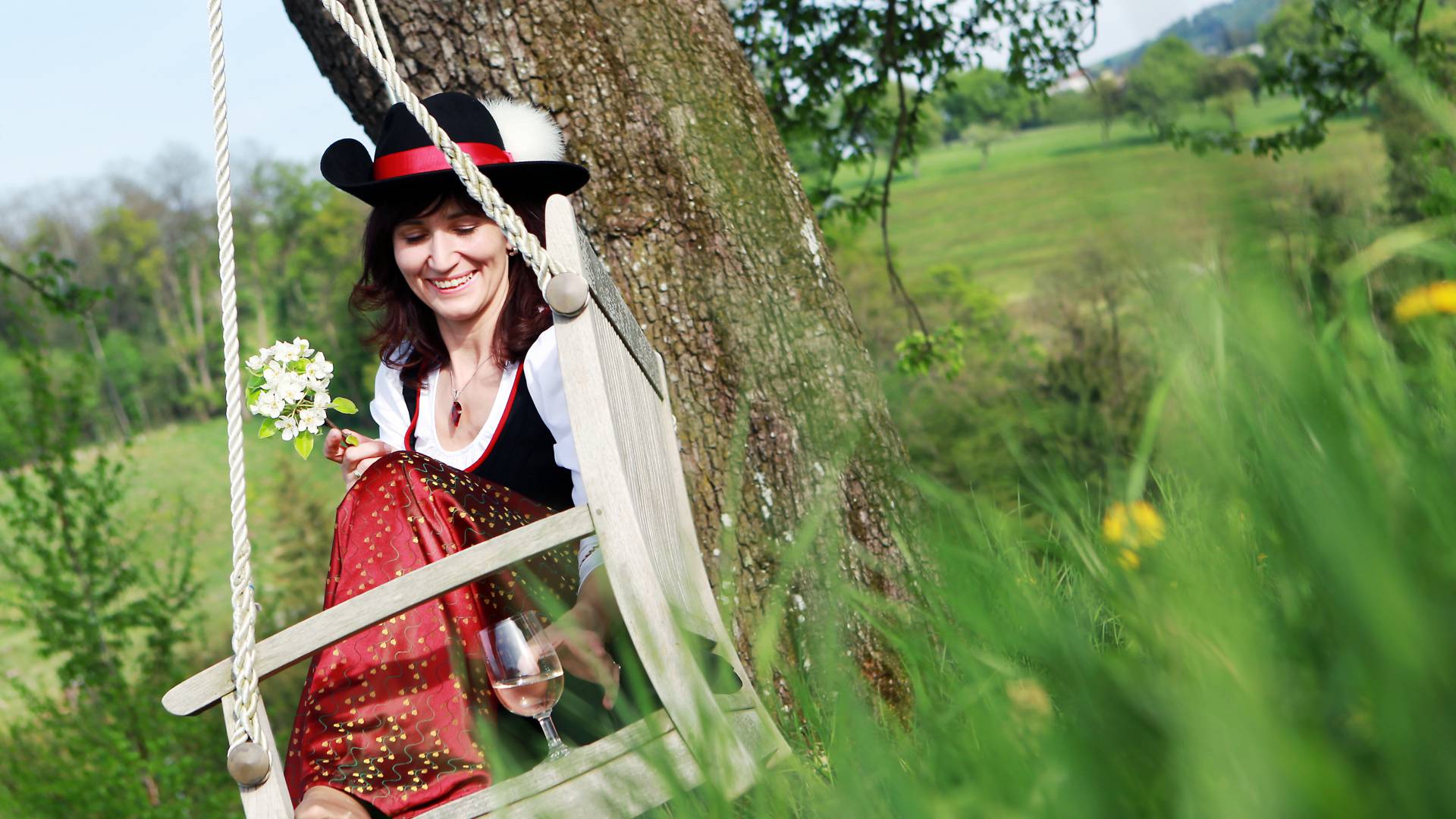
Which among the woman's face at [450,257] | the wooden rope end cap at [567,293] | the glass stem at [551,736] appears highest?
the woman's face at [450,257]

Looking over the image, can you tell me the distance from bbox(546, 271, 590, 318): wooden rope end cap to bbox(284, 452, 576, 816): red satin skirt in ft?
1.28

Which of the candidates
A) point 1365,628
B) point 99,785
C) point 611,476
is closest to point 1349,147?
point 1365,628

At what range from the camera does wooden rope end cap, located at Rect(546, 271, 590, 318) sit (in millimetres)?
1365

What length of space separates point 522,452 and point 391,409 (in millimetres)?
377

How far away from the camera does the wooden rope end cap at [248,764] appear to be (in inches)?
52.1

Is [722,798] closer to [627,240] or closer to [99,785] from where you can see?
[627,240]

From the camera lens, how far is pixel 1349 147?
2.80 ft

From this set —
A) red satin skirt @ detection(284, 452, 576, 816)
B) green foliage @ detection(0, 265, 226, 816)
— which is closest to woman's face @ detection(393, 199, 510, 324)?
red satin skirt @ detection(284, 452, 576, 816)

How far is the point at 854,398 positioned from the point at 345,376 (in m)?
21.6

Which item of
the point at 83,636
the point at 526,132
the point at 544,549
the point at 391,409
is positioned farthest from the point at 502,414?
the point at 83,636

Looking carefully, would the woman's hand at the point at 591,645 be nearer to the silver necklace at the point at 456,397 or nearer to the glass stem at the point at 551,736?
the glass stem at the point at 551,736

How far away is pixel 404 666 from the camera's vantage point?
1687 mm

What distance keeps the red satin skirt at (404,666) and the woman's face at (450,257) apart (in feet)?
1.92

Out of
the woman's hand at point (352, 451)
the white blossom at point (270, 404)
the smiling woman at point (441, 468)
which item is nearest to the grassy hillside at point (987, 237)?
the smiling woman at point (441, 468)
